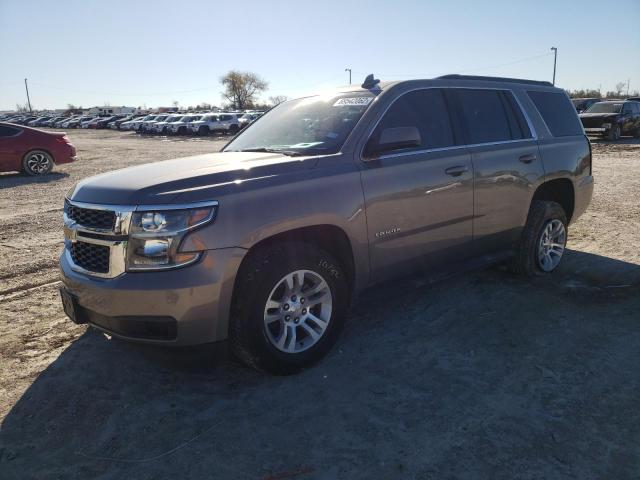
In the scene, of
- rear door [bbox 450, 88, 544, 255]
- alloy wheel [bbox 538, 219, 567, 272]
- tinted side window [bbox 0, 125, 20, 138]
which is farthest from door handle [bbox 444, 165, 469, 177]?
tinted side window [bbox 0, 125, 20, 138]

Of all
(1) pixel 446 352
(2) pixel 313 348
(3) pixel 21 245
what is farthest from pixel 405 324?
(3) pixel 21 245

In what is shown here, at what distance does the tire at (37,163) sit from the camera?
45.2 ft

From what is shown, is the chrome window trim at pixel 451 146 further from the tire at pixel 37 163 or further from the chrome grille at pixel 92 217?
the tire at pixel 37 163

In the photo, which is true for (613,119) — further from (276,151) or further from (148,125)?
(148,125)

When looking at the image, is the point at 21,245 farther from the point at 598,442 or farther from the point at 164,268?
the point at 598,442

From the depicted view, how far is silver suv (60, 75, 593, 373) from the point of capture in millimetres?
2916

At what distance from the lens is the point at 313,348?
3.51 metres

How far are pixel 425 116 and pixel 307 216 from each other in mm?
1557

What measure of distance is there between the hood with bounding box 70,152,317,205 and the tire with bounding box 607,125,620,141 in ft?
74.8

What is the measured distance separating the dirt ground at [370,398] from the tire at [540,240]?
306 mm

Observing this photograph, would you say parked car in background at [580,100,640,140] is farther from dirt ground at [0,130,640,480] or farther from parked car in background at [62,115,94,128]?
parked car in background at [62,115,94,128]

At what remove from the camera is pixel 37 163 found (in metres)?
14.0

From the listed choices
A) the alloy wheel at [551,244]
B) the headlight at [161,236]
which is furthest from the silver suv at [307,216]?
the alloy wheel at [551,244]

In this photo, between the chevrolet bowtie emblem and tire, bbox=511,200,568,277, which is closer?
the chevrolet bowtie emblem
